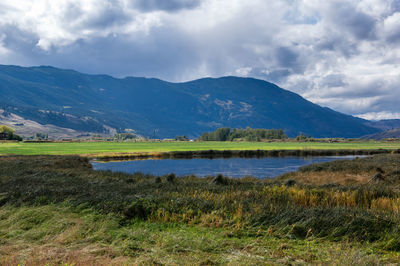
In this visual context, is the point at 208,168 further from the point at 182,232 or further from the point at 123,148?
the point at 123,148

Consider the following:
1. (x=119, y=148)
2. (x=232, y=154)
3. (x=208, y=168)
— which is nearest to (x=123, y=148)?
(x=119, y=148)

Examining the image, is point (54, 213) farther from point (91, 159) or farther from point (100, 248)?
point (91, 159)

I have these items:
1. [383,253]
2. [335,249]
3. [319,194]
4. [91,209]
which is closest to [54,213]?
[91,209]

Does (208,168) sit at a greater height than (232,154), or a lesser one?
lesser

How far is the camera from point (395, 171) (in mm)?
32656

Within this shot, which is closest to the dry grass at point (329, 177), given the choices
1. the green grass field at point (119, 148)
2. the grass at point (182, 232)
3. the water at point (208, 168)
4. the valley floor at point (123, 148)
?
the water at point (208, 168)

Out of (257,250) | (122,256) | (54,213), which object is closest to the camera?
(122,256)

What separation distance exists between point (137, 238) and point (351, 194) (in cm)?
1268

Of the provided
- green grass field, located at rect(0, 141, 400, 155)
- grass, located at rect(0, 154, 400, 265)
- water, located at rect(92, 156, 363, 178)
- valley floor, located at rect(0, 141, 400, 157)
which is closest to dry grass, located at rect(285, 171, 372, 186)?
water, located at rect(92, 156, 363, 178)

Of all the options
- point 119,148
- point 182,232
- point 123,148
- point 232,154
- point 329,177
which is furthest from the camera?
point 123,148

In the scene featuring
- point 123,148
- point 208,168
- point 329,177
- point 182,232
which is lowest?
point 208,168

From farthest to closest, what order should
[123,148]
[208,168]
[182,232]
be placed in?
[123,148] → [208,168] → [182,232]

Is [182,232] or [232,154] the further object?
[232,154]

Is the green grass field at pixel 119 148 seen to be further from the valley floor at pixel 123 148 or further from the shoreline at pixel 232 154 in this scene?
the shoreline at pixel 232 154
